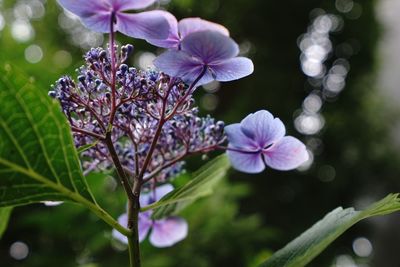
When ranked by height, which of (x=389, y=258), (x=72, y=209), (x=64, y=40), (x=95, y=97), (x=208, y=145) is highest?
(x=64, y=40)

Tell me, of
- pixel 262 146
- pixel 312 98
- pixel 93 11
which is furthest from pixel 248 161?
pixel 312 98

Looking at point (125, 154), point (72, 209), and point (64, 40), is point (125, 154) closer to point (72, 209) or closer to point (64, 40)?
point (72, 209)

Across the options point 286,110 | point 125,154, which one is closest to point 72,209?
point 125,154

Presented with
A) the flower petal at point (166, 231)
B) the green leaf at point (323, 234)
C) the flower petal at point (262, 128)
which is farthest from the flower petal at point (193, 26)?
the flower petal at point (166, 231)

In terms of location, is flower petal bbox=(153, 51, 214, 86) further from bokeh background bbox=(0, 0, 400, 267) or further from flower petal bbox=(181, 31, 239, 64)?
bokeh background bbox=(0, 0, 400, 267)

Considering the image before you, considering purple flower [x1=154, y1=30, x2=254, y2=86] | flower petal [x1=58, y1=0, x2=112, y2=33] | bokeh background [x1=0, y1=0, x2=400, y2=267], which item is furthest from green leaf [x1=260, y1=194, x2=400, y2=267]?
bokeh background [x1=0, y1=0, x2=400, y2=267]

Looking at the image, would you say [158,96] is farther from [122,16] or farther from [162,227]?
[162,227]

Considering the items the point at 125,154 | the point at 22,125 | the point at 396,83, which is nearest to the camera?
the point at 22,125

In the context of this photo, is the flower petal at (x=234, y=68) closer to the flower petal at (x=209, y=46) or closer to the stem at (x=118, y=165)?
the flower petal at (x=209, y=46)
